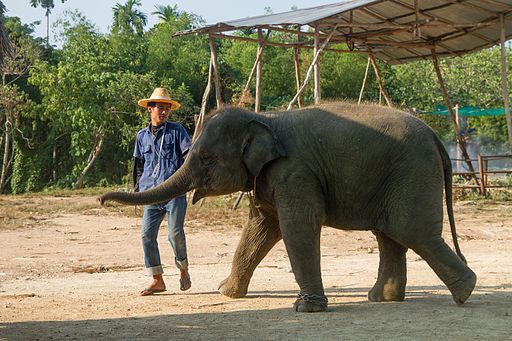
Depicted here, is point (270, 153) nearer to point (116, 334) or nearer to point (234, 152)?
point (234, 152)

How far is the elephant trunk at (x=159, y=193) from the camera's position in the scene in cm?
691

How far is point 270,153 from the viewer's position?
7023 millimetres

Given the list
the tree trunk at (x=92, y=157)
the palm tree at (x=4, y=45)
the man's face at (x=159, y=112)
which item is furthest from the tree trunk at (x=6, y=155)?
the man's face at (x=159, y=112)

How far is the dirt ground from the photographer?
20.1 feet

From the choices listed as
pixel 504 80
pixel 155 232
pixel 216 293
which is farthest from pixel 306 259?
pixel 504 80

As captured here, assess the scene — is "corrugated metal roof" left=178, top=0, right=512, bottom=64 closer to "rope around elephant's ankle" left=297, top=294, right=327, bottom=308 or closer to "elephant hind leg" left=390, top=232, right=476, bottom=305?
"elephant hind leg" left=390, top=232, right=476, bottom=305

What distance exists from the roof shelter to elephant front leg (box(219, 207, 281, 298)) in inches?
229

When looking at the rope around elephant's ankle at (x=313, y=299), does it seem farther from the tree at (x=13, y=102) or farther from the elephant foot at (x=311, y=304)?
the tree at (x=13, y=102)

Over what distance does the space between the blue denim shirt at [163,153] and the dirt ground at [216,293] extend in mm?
1143

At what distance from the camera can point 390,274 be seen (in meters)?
7.49

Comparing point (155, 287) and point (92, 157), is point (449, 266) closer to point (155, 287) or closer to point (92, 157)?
point (155, 287)

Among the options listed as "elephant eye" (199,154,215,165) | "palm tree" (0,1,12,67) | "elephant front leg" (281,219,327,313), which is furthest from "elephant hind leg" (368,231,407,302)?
"palm tree" (0,1,12,67)

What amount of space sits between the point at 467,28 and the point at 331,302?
10.2 metres

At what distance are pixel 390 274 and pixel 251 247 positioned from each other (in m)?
1.33
